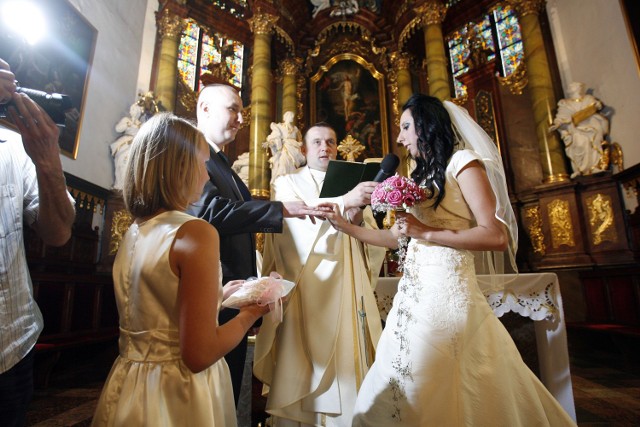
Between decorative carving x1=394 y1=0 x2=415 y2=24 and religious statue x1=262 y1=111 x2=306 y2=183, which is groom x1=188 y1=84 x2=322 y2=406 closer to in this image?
religious statue x1=262 y1=111 x2=306 y2=183

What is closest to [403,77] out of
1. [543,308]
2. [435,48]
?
[435,48]

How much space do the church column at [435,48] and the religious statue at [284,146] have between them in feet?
11.0

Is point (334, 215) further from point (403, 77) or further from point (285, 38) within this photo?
point (285, 38)

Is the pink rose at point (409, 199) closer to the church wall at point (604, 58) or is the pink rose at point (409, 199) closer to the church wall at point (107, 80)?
the church wall at point (107, 80)

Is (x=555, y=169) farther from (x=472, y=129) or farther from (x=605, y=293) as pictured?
(x=472, y=129)

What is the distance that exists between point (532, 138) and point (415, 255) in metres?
7.49

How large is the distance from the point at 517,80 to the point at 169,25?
7.99 meters

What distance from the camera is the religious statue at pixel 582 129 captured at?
6.21 meters

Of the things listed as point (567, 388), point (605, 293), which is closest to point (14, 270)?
point (567, 388)

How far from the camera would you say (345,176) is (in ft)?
6.66

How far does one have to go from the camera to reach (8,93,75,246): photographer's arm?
1.08 m

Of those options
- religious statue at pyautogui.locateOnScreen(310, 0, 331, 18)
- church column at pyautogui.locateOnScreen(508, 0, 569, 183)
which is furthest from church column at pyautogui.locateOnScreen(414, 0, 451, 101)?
religious statue at pyautogui.locateOnScreen(310, 0, 331, 18)

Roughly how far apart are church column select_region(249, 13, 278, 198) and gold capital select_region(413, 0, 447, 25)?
12.2ft

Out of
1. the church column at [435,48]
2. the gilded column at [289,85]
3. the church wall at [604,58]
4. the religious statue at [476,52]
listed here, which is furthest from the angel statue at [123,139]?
the church wall at [604,58]
